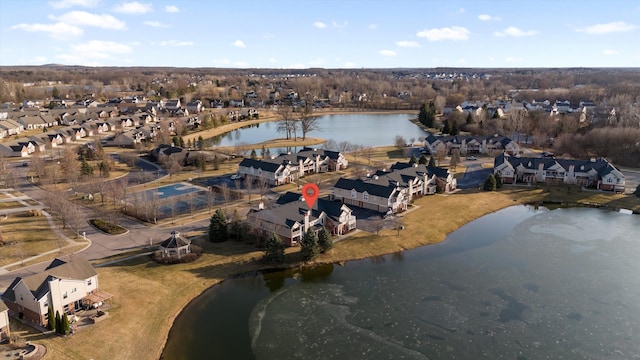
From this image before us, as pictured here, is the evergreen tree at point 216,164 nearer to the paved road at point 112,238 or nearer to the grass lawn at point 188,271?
the paved road at point 112,238

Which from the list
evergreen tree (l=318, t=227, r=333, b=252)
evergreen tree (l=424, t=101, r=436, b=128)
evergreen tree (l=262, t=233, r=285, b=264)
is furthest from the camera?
evergreen tree (l=424, t=101, r=436, b=128)

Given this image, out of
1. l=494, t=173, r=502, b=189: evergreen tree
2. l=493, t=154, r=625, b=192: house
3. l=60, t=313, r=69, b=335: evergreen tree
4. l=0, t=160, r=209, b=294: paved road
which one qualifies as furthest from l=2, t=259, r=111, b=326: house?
l=493, t=154, r=625, b=192: house

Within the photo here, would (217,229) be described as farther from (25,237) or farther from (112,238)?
(25,237)

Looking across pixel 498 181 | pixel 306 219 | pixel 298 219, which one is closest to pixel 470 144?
pixel 498 181

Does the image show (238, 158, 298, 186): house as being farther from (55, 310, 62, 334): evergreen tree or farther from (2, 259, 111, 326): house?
(55, 310, 62, 334): evergreen tree

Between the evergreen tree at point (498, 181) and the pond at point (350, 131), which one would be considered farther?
the pond at point (350, 131)

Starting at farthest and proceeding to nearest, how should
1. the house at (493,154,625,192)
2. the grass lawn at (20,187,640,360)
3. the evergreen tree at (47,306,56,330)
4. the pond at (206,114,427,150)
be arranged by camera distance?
the pond at (206,114,427,150) → the house at (493,154,625,192) → the evergreen tree at (47,306,56,330) → the grass lawn at (20,187,640,360)

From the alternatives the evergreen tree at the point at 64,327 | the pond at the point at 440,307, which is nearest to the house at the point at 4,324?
the evergreen tree at the point at 64,327
